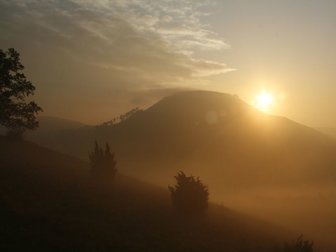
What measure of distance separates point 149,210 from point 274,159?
70157mm

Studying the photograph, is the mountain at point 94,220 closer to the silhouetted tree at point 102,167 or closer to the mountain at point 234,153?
the silhouetted tree at point 102,167

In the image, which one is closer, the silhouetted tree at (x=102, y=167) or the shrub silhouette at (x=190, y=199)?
the shrub silhouette at (x=190, y=199)

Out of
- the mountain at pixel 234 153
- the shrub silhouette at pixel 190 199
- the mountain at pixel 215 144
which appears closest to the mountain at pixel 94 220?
the shrub silhouette at pixel 190 199

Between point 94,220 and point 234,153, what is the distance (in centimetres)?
7566

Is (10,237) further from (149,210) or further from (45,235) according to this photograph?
(149,210)

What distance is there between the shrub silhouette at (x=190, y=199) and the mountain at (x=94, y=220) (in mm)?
874

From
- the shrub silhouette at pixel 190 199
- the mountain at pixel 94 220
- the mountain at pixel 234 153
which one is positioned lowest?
the mountain at pixel 94 220

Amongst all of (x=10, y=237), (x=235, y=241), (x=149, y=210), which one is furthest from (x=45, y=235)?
(x=235, y=241)

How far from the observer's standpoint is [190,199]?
2622cm

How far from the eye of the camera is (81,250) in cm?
1585

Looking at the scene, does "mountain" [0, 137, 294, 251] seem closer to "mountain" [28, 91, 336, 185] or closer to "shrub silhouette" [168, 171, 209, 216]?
"shrub silhouette" [168, 171, 209, 216]

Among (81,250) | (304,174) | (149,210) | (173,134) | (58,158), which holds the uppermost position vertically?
(173,134)

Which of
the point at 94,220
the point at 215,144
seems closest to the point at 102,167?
the point at 94,220

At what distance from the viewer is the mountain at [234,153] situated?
179 ft
